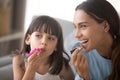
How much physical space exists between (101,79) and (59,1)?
46cm

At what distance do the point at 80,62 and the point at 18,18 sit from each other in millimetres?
255

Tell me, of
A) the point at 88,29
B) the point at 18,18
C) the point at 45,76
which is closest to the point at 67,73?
the point at 45,76

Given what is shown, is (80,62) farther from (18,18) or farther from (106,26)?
(18,18)

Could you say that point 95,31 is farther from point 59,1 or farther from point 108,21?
point 59,1

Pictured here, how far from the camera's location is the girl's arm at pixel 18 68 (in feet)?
2.69

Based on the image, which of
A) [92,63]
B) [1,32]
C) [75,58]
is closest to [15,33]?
[1,32]

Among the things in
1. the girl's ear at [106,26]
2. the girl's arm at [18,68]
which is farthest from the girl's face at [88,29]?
the girl's arm at [18,68]

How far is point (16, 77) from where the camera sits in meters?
0.82

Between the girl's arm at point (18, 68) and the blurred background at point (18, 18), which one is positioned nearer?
the blurred background at point (18, 18)

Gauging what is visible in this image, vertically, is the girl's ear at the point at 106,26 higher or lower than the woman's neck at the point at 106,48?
higher

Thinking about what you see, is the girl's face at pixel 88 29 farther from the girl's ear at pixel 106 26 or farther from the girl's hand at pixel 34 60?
the girl's hand at pixel 34 60

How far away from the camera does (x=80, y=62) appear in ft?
2.37

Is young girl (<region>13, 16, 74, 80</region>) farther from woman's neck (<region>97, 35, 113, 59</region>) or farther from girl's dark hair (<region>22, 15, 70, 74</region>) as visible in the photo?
woman's neck (<region>97, 35, 113, 59</region>)

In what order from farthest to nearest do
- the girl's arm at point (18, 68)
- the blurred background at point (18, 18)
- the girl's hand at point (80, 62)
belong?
the girl's arm at point (18, 68) < the girl's hand at point (80, 62) < the blurred background at point (18, 18)
